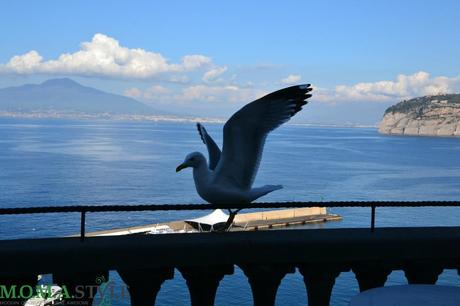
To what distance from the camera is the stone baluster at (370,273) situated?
324cm

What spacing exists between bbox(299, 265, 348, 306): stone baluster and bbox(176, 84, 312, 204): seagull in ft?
1.88

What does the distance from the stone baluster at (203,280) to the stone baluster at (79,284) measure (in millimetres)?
440

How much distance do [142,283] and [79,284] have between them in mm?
311

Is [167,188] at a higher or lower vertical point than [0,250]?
lower

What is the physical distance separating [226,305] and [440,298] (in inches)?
975

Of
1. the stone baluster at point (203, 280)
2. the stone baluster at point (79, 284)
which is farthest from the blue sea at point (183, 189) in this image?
the stone baluster at point (79, 284)

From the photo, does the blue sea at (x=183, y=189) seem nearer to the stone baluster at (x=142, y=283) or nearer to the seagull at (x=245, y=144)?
the seagull at (x=245, y=144)

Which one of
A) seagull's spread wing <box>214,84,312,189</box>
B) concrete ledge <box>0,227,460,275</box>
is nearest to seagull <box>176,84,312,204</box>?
seagull's spread wing <box>214,84,312,189</box>

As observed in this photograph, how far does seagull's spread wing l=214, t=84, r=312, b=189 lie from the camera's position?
131 inches

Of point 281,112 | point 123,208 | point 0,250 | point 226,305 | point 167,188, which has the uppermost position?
point 281,112

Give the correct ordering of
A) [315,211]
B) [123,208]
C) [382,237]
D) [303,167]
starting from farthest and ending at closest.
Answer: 1. [303,167]
2. [315,211]
3. [382,237]
4. [123,208]

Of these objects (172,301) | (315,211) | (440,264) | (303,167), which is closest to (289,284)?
(172,301)

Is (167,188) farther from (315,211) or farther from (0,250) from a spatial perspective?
(0,250)

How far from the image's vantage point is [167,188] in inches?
2201
